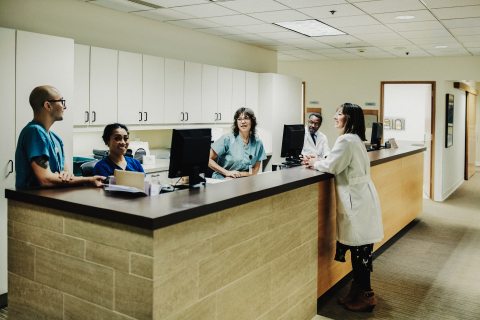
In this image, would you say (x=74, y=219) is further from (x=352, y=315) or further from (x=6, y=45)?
(x=352, y=315)

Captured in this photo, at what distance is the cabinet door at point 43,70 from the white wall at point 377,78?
6113 millimetres

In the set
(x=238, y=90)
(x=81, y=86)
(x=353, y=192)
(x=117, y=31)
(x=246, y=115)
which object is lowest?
(x=353, y=192)

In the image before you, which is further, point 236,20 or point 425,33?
point 425,33

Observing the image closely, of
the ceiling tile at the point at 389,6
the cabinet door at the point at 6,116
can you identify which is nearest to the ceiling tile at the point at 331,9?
the ceiling tile at the point at 389,6

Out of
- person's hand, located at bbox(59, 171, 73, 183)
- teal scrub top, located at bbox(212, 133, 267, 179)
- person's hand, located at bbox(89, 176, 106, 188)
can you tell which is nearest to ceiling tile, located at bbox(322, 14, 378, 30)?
teal scrub top, located at bbox(212, 133, 267, 179)

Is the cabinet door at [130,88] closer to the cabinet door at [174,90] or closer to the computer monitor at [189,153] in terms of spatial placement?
the cabinet door at [174,90]

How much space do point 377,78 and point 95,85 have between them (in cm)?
589

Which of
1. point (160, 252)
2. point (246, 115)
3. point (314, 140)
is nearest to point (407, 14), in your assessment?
point (314, 140)

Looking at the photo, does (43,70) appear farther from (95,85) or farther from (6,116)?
(95,85)

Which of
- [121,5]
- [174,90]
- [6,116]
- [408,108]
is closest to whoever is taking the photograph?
[6,116]

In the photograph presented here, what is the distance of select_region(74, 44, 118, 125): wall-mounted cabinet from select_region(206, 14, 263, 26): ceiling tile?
1.27 meters

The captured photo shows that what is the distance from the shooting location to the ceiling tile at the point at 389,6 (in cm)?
441

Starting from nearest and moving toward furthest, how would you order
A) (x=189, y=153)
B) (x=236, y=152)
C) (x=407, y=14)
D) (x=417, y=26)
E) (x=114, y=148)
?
(x=189, y=153) → (x=114, y=148) → (x=236, y=152) → (x=407, y=14) → (x=417, y=26)

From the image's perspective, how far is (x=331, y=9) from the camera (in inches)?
186
